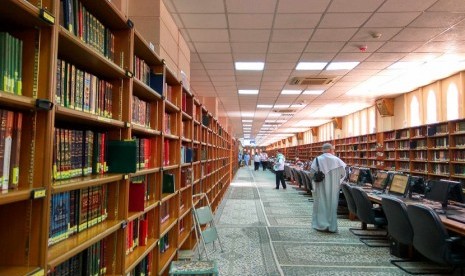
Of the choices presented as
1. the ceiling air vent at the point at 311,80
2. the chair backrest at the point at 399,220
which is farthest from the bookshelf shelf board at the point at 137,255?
the ceiling air vent at the point at 311,80

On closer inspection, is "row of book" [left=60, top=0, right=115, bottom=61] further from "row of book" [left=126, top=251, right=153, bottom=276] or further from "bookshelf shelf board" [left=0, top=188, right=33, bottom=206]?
"row of book" [left=126, top=251, right=153, bottom=276]

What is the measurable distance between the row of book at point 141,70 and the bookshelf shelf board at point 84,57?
1.40 ft

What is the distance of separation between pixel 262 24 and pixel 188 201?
8.50 ft

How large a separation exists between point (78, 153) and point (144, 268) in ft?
4.39

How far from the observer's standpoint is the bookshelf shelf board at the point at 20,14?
1.17m

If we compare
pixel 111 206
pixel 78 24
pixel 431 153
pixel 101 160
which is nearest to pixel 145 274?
pixel 111 206

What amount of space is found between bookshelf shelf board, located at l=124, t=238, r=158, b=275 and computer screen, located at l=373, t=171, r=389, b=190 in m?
4.46

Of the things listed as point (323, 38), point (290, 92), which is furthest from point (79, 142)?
point (290, 92)

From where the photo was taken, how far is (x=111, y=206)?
2135 millimetres

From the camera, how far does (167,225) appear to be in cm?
329

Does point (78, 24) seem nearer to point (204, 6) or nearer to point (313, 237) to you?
point (204, 6)

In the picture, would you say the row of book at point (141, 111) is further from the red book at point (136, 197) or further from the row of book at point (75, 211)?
the row of book at point (75, 211)

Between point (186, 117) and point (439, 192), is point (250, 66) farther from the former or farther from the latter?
point (439, 192)

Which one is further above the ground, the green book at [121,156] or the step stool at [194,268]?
the green book at [121,156]
